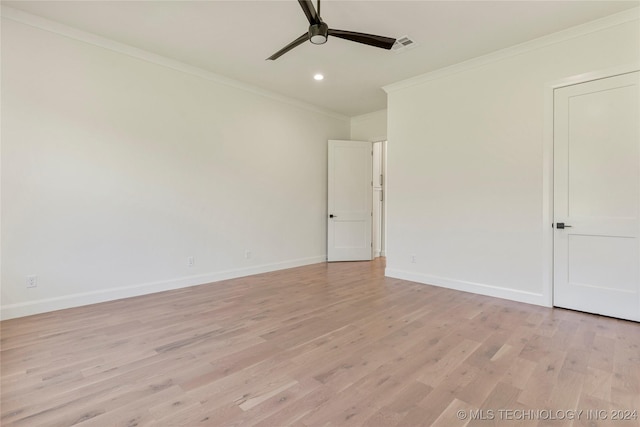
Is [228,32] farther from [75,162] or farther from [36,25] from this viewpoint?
[75,162]

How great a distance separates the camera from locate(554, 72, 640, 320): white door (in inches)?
114

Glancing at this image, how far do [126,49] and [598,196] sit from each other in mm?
5291

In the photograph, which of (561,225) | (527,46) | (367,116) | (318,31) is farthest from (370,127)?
(318,31)

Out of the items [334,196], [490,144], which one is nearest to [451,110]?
[490,144]

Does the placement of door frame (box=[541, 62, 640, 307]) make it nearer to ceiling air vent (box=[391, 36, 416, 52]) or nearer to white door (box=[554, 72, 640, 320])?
white door (box=[554, 72, 640, 320])

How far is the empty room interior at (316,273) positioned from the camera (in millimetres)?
1895

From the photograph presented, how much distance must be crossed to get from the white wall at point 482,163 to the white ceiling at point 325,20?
247 millimetres

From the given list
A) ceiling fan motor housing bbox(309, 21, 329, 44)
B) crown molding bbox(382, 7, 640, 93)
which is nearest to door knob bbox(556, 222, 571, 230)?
crown molding bbox(382, 7, 640, 93)

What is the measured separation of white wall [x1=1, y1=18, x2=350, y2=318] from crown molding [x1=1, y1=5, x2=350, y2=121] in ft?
0.17

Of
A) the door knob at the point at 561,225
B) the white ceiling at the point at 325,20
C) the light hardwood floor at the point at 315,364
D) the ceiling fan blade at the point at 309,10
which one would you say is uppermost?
the white ceiling at the point at 325,20

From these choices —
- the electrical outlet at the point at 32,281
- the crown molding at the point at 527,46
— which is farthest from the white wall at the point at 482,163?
the electrical outlet at the point at 32,281

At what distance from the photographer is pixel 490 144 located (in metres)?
3.74

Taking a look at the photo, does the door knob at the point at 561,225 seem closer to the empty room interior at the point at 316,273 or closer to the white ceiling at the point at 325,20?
the empty room interior at the point at 316,273

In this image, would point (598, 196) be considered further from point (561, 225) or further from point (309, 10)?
point (309, 10)
